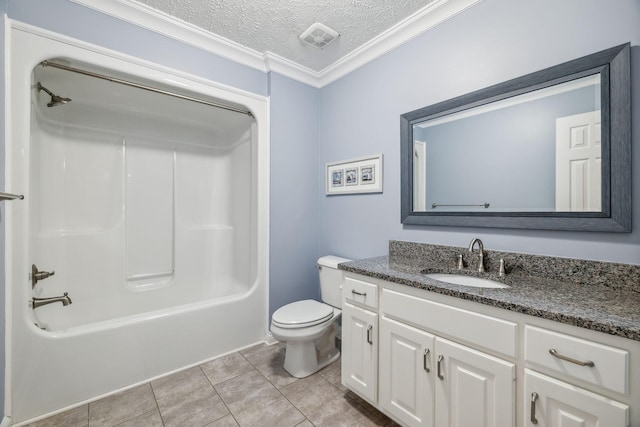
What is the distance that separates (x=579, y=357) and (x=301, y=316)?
4.62ft

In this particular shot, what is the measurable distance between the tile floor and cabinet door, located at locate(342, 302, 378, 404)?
161mm

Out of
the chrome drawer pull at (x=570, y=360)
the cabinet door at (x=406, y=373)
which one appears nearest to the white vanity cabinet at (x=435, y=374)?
the cabinet door at (x=406, y=373)

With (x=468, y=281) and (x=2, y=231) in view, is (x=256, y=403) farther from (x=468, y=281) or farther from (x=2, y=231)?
(x=2, y=231)

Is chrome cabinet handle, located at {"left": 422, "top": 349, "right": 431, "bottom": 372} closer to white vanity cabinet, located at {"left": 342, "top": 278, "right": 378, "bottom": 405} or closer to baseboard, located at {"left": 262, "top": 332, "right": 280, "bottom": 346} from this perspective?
white vanity cabinet, located at {"left": 342, "top": 278, "right": 378, "bottom": 405}

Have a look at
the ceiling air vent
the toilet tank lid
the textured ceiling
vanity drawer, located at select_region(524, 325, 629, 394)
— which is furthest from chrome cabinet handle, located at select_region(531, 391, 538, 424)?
the ceiling air vent

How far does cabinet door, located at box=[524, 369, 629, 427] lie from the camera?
798 millimetres

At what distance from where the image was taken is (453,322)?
1139 mm

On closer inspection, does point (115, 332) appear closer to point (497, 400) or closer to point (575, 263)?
point (497, 400)

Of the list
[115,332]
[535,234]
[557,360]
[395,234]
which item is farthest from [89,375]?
[535,234]

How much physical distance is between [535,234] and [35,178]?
3218mm

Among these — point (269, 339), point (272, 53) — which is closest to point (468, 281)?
point (269, 339)

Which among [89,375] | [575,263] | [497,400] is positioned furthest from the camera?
[89,375]

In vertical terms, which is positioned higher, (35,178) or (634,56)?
(634,56)

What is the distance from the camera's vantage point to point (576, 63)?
1.23 metres
